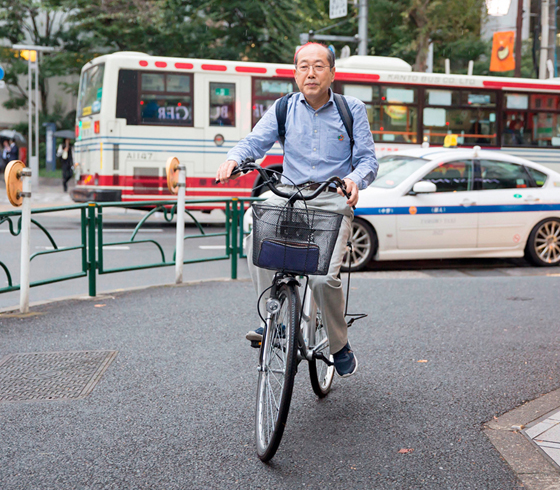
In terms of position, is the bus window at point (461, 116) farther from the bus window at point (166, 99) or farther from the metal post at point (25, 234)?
the metal post at point (25, 234)

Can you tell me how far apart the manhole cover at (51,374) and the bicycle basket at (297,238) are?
1705mm

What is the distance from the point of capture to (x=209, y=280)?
839 cm

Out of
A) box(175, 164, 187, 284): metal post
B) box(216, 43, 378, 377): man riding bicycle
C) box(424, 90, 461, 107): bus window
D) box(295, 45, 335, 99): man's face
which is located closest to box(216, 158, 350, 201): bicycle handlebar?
box(216, 43, 378, 377): man riding bicycle

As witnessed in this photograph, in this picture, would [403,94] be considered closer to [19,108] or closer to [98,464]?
[98,464]

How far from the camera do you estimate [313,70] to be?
3.69 m

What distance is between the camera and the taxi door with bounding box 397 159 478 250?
9.30 metres

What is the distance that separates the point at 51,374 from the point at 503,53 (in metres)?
18.5

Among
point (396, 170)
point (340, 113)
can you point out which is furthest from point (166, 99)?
point (340, 113)

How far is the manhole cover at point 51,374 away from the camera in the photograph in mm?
4293

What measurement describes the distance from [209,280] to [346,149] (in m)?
4.81

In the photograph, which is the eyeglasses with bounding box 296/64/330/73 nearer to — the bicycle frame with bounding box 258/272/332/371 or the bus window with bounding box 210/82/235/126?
the bicycle frame with bounding box 258/272/332/371

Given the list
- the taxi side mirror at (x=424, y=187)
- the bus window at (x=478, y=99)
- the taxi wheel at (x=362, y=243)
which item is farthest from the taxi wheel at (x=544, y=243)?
the bus window at (x=478, y=99)

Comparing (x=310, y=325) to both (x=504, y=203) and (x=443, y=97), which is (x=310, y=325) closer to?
(x=504, y=203)

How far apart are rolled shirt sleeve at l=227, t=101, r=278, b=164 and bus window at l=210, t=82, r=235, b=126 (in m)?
10.7
